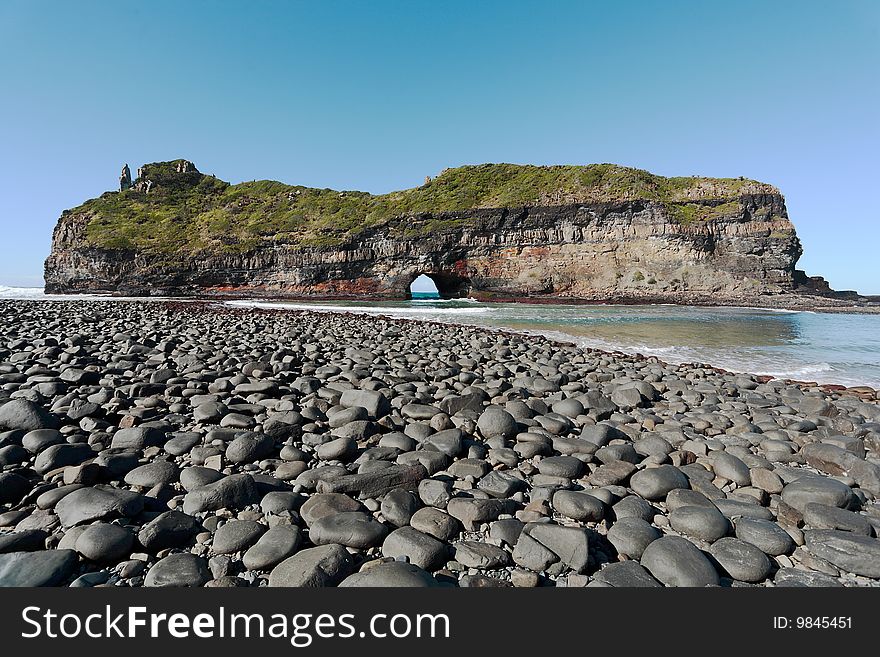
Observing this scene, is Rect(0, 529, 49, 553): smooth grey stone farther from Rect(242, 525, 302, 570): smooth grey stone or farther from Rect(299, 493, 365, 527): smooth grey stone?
Rect(299, 493, 365, 527): smooth grey stone

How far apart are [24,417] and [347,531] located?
3.25 metres

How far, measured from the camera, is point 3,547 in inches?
69.0

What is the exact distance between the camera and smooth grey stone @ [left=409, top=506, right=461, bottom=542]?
6.84 feet

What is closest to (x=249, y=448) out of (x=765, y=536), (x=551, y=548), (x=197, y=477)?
(x=197, y=477)

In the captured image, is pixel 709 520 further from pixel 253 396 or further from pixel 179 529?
pixel 253 396

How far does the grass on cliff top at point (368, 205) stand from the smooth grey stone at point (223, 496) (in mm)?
46654

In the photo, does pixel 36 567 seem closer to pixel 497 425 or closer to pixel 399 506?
pixel 399 506

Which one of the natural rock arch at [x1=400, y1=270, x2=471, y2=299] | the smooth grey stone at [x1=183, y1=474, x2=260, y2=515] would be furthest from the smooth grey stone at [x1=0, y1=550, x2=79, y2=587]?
the natural rock arch at [x1=400, y1=270, x2=471, y2=299]

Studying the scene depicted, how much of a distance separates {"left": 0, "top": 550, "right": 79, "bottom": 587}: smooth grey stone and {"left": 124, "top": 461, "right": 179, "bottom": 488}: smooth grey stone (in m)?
0.78

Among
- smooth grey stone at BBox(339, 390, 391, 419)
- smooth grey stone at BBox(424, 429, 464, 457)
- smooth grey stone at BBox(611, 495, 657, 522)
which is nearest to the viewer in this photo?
smooth grey stone at BBox(611, 495, 657, 522)

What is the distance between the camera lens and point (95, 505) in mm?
2064

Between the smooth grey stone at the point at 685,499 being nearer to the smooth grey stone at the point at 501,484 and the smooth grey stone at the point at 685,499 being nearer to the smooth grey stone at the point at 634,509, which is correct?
the smooth grey stone at the point at 634,509
